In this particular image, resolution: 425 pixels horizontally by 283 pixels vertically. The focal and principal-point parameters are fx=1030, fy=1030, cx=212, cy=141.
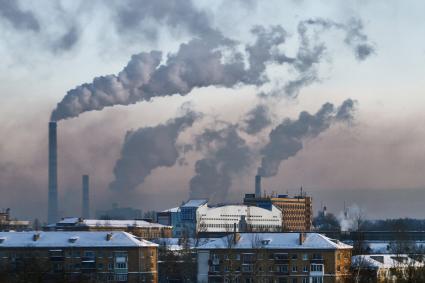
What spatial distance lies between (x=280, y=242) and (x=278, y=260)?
1458mm

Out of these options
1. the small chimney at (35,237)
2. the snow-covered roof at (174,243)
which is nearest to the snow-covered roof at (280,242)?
the small chimney at (35,237)

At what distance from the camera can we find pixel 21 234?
2805 inches

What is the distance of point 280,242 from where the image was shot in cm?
6906

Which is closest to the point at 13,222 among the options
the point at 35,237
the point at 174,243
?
the point at 174,243

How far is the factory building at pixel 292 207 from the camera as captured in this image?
167 meters

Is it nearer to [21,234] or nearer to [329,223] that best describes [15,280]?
Answer: [21,234]

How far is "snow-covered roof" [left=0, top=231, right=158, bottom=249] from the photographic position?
69125 mm

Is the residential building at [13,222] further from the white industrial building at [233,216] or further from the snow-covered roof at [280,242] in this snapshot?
the snow-covered roof at [280,242]

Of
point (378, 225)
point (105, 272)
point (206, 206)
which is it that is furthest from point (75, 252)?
point (378, 225)

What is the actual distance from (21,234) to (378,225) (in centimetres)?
11957

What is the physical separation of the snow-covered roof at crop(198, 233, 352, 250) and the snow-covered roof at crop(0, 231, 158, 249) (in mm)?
5024

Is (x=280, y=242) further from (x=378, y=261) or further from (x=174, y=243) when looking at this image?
(x=174, y=243)

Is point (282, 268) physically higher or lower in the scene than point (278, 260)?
lower

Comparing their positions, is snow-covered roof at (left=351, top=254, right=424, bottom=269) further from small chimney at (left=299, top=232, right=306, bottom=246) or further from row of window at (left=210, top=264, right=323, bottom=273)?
small chimney at (left=299, top=232, right=306, bottom=246)
